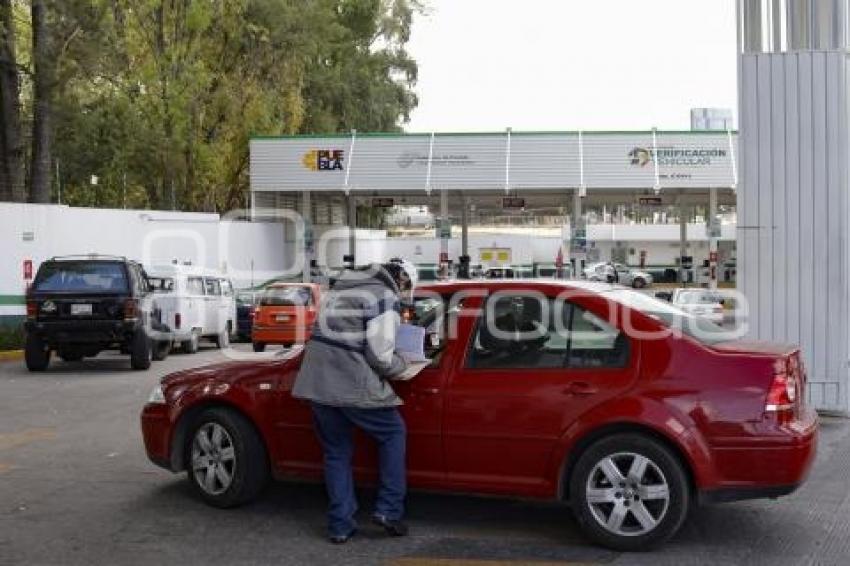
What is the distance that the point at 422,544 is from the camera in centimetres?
625

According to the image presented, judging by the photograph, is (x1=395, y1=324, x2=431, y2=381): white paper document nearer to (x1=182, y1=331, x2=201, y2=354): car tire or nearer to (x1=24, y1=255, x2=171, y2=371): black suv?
(x1=24, y1=255, x2=171, y2=371): black suv

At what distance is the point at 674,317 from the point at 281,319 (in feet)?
50.8

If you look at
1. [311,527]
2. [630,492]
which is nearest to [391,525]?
[311,527]

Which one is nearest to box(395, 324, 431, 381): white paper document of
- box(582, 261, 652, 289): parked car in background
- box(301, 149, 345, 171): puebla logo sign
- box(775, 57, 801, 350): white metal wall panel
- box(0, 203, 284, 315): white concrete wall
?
box(775, 57, 801, 350): white metal wall panel

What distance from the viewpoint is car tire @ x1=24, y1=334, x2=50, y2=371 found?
1634 cm

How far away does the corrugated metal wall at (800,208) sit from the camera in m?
10.6

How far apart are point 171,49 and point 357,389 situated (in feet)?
93.0

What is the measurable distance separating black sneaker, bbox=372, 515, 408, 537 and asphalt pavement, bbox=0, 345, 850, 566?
0.07 metres

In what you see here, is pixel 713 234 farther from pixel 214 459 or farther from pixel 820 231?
pixel 214 459

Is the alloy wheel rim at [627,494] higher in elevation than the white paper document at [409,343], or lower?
lower

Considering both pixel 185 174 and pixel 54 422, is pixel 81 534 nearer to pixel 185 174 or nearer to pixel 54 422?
A: pixel 54 422

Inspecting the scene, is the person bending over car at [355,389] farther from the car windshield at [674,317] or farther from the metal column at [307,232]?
the metal column at [307,232]

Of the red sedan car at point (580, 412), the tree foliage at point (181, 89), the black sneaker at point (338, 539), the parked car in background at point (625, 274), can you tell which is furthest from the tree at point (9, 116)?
the parked car in background at point (625, 274)

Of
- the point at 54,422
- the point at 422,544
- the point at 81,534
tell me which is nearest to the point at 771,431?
the point at 422,544
